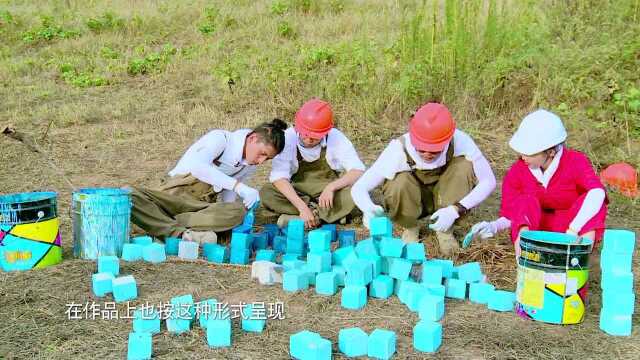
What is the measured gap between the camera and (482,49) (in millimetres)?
6715

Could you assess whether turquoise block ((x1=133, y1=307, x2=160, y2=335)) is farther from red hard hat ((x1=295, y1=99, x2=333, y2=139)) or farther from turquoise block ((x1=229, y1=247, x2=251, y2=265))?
red hard hat ((x1=295, y1=99, x2=333, y2=139))

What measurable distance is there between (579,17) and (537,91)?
111 cm

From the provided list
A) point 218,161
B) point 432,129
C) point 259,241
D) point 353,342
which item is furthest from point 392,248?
point 218,161

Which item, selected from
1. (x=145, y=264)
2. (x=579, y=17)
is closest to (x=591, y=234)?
(x=145, y=264)

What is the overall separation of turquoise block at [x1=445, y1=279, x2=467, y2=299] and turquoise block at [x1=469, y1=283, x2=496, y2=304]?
4 cm

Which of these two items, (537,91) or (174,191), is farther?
(537,91)

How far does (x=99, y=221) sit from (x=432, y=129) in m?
1.97

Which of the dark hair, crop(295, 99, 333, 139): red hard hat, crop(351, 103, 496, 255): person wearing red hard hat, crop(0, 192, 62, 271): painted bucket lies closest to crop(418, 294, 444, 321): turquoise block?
crop(351, 103, 496, 255): person wearing red hard hat

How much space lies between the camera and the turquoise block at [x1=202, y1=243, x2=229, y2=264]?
159 inches

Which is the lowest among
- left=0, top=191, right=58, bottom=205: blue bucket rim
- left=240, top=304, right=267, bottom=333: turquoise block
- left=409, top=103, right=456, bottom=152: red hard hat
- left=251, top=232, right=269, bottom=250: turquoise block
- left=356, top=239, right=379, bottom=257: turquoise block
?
left=251, top=232, right=269, bottom=250: turquoise block

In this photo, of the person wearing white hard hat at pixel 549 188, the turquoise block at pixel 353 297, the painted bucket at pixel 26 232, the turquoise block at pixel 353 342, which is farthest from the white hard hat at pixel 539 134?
the painted bucket at pixel 26 232

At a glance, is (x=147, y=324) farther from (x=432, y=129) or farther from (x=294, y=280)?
(x=432, y=129)

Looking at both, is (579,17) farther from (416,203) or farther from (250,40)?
(250,40)

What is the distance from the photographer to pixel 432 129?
12.8 feet
